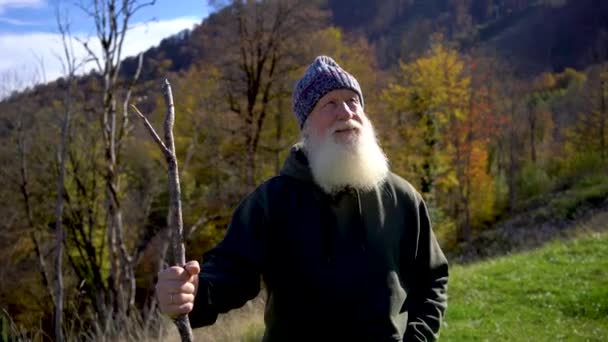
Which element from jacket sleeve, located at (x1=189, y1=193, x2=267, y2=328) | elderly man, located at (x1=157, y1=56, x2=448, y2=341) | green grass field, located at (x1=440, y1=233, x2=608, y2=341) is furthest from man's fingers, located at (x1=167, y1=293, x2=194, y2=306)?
green grass field, located at (x1=440, y1=233, x2=608, y2=341)

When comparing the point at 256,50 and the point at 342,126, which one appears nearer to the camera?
the point at 342,126

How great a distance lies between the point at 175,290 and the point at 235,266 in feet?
1.32

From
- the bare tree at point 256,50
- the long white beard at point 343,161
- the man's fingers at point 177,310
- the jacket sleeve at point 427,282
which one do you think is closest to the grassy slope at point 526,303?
the jacket sleeve at point 427,282

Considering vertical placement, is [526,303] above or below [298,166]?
below

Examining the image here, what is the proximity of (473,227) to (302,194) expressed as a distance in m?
29.8

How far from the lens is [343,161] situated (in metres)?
2.21

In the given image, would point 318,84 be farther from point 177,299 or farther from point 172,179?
point 177,299

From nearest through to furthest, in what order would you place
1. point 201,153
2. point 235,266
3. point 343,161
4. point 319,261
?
1. point 235,266
2. point 319,261
3. point 343,161
4. point 201,153

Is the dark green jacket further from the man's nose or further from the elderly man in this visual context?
the man's nose

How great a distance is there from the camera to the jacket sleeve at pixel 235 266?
68.2 inches

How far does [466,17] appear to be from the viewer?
380ft

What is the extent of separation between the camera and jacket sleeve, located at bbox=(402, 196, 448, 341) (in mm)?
2217

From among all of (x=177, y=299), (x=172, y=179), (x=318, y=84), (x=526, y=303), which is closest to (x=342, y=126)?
(x=318, y=84)

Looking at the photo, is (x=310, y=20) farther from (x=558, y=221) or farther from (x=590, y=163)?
(x=590, y=163)
